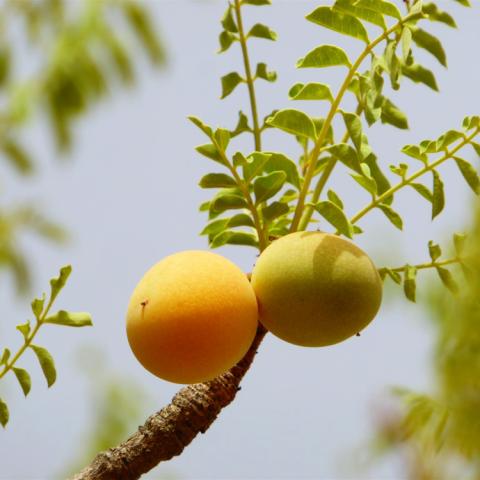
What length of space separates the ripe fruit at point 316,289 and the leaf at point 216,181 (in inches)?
5.7

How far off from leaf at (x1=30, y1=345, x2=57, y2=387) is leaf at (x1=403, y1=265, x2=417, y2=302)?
0.67 metres

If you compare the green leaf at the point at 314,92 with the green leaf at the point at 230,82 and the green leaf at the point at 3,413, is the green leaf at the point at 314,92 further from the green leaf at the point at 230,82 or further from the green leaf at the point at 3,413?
the green leaf at the point at 3,413

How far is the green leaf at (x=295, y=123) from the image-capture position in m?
1.28

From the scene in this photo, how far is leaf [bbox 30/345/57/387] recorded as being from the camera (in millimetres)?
1330

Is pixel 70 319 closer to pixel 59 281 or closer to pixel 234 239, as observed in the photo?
pixel 59 281

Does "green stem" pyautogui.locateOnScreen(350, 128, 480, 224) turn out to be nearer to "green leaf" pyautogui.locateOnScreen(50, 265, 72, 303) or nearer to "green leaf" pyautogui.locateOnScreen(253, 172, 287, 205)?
"green leaf" pyautogui.locateOnScreen(253, 172, 287, 205)

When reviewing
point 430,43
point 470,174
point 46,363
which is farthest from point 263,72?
point 46,363

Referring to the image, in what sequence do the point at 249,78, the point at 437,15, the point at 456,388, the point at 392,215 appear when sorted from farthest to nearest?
the point at 249,78
the point at 392,215
the point at 437,15
the point at 456,388

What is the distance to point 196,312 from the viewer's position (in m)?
1.23

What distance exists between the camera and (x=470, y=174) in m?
Answer: 1.33

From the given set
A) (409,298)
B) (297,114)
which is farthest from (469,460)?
(297,114)

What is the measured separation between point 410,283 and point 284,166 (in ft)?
1.07

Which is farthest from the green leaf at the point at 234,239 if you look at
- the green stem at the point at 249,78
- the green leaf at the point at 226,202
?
the green stem at the point at 249,78

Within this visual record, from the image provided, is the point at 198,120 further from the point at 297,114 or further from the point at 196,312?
the point at 196,312
